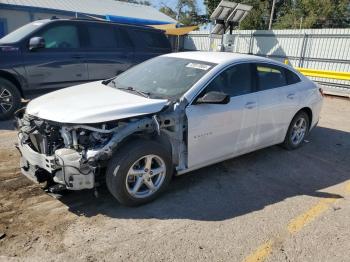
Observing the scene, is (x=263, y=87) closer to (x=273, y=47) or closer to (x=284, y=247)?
(x=284, y=247)

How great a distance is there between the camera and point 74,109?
3.59 metres

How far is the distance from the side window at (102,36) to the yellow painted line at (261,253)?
634 centimetres

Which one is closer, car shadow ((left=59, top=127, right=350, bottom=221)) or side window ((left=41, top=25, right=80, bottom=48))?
car shadow ((left=59, top=127, right=350, bottom=221))

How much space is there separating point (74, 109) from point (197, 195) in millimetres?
1763

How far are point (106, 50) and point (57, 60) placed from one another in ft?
4.24

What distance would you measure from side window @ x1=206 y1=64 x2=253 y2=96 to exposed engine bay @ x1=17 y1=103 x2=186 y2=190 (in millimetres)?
931

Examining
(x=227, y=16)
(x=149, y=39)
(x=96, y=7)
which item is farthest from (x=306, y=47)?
(x=96, y=7)

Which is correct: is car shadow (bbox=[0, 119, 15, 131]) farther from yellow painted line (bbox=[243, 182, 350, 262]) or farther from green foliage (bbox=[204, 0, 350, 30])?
green foliage (bbox=[204, 0, 350, 30])

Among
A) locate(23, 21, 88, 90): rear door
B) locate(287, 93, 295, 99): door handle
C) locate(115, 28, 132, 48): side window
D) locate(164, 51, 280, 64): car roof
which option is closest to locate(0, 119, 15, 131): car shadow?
locate(23, 21, 88, 90): rear door

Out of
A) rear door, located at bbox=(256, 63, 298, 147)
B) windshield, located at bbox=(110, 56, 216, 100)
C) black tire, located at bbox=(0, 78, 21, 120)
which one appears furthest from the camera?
black tire, located at bbox=(0, 78, 21, 120)

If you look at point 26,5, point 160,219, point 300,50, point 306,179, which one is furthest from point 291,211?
point 26,5

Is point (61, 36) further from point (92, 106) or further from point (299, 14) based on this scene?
point (299, 14)

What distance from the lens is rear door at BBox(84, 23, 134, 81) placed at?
8.05 m

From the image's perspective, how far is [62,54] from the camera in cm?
758
